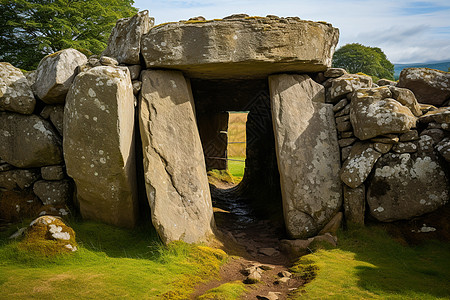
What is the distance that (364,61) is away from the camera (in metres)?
30.2

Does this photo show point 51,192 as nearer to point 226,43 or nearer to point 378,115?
point 226,43

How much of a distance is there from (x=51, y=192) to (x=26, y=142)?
3.33 feet

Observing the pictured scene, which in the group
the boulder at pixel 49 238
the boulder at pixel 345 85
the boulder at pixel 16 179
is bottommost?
the boulder at pixel 49 238

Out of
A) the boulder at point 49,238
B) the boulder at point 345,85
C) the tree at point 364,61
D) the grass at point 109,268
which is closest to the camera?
the grass at point 109,268

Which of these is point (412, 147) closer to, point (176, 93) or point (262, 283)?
point (262, 283)

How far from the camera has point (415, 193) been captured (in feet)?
19.3

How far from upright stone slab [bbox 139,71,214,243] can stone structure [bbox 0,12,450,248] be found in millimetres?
19

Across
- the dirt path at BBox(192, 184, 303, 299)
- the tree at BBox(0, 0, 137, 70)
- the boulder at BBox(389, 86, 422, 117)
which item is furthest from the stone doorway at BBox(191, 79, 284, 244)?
the tree at BBox(0, 0, 137, 70)

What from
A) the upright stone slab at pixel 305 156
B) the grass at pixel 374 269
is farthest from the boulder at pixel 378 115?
the grass at pixel 374 269

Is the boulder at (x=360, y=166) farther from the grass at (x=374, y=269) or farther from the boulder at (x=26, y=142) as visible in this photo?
the boulder at (x=26, y=142)

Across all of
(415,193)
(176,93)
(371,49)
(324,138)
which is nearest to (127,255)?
(176,93)

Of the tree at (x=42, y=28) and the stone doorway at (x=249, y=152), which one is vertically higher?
the tree at (x=42, y=28)

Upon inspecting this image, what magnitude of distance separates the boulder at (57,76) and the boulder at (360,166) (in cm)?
520

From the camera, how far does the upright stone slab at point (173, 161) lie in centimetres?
573
